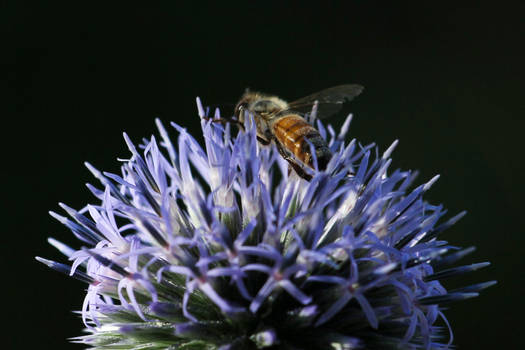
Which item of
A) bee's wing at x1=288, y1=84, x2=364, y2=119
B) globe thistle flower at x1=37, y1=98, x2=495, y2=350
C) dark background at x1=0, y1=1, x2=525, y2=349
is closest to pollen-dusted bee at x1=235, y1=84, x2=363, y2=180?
bee's wing at x1=288, y1=84, x2=364, y2=119

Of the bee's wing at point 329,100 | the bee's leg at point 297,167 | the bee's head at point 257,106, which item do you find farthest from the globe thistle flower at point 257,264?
the bee's wing at point 329,100

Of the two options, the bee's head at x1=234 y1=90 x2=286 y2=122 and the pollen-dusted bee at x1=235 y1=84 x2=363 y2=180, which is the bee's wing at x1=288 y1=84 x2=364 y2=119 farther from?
the bee's head at x1=234 y1=90 x2=286 y2=122

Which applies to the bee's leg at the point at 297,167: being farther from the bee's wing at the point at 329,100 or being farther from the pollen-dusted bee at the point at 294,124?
the bee's wing at the point at 329,100

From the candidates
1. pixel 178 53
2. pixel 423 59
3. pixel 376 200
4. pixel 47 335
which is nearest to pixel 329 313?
pixel 376 200

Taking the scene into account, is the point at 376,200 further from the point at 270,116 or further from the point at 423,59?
the point at 423,59

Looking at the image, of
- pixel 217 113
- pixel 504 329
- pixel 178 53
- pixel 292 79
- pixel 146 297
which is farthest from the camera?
pixel 292 79

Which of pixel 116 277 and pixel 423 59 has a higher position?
pixel 423 59

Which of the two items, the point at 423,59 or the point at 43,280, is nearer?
the point at 43,280

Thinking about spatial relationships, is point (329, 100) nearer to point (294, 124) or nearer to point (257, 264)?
point (294, 124)

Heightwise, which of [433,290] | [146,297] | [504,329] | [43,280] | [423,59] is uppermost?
[423,59]
